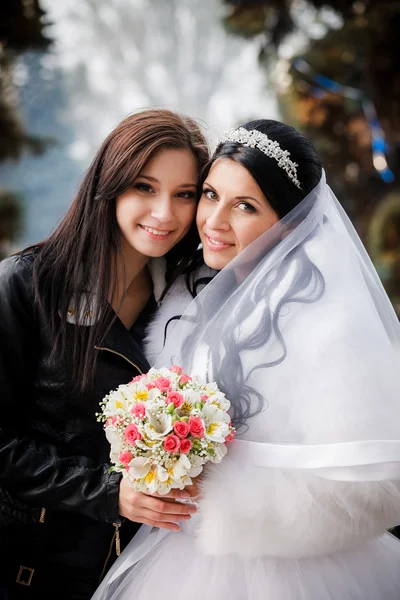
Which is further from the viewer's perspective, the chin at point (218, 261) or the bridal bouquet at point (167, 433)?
→ the chin at point (218, 261)

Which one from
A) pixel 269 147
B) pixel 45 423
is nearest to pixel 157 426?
pixel 45 423

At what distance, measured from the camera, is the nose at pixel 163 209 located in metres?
2.05

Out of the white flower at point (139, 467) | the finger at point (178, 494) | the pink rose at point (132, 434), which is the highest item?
the pink rose at point (132, 434)

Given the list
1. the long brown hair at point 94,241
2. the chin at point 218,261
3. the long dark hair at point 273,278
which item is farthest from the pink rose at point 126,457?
the chin at point 218,261

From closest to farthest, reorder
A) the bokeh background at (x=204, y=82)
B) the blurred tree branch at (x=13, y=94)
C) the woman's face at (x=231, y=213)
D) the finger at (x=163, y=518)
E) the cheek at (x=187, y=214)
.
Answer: the finger at (x=163, y=518), the woman's face at (x=231, y=213), the cheek at (x=187, y=214), the blurred tree branch at (x=13, y=94), the bokeh background at (x=204, y=82)

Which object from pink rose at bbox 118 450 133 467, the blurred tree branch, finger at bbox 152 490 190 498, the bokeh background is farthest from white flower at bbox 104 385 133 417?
the blurred tree branch

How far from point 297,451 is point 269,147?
1.07 meters

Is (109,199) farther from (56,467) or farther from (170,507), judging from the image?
(170,507)

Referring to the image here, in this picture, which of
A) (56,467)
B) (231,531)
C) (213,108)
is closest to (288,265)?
(231,531)

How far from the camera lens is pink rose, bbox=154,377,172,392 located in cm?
153

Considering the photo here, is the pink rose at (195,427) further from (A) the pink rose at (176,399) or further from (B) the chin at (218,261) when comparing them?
(B) the chin at (218,261)

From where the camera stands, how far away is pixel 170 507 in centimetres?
164

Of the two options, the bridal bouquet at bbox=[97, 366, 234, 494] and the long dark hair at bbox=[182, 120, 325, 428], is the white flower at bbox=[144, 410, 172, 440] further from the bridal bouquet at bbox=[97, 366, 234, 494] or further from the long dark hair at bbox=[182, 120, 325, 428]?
the long dark hair at bbox=[182, 120, 325, 428]

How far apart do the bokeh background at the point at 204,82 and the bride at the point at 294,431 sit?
382cm
